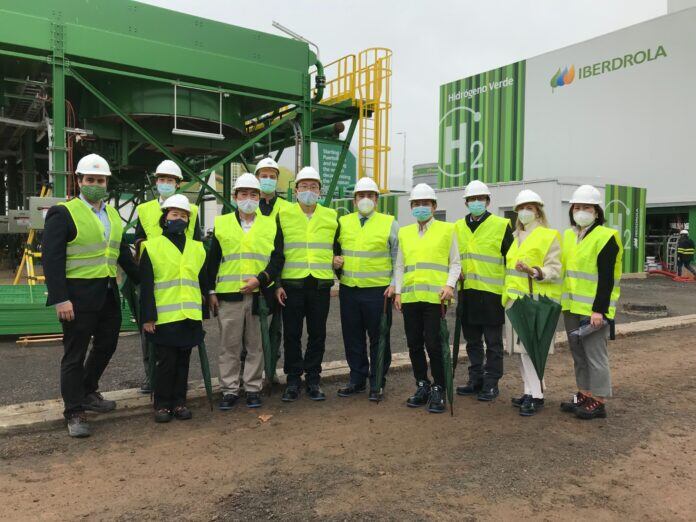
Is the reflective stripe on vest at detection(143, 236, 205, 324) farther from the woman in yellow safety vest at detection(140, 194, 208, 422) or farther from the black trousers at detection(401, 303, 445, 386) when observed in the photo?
the black trousers at detection(401, 303, 445, 386)

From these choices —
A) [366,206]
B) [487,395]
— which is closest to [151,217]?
[366,206]

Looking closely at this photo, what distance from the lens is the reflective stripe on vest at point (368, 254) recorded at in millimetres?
4969

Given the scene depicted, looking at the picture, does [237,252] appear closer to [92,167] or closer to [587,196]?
[92,167]

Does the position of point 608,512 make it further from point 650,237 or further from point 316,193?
point 650,237

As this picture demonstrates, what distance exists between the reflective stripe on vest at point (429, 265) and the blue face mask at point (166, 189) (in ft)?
7.64

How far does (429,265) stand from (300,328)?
4.41ft

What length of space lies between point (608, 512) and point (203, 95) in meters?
9.76

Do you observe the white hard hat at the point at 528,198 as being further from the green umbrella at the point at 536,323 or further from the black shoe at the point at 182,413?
the black shoe at the point at 182,413

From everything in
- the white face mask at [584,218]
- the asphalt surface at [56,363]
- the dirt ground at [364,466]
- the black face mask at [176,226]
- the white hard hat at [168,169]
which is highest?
the white hard hat at [168,169]

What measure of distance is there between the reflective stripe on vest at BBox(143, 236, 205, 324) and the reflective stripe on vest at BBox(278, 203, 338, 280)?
0.90 m

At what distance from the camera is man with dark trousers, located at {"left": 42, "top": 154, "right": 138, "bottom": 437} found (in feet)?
13.2

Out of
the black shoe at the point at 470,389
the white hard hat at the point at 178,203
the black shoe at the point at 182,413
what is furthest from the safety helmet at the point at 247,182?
the black shoe at the point at 470,389

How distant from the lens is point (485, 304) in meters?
4.97

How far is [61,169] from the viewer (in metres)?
8.64
